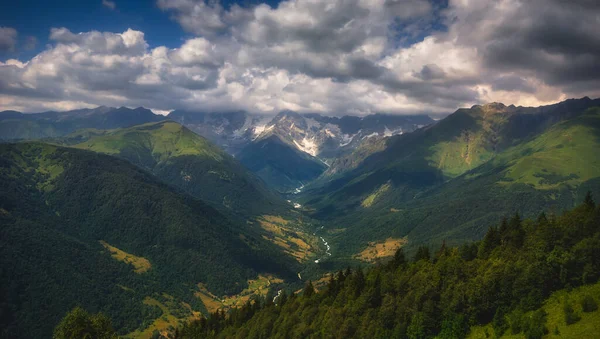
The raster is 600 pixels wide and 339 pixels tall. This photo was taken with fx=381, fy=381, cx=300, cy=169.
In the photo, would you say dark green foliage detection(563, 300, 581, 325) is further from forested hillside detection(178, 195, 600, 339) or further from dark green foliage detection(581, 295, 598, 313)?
dark green foliage detection(581, 295, 598, 313)

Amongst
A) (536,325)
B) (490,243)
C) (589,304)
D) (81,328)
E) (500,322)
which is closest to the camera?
(589,304)

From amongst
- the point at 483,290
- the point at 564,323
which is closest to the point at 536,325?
the point at 564,323

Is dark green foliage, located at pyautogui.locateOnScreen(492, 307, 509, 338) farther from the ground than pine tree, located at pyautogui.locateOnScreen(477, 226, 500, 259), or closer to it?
closer to it

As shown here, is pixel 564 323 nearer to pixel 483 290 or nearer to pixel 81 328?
pixel 483 290

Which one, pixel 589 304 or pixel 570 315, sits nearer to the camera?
pixel 570 315

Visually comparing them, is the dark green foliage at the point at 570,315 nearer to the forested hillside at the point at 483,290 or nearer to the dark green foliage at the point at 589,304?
the forested hillside at the point at 483,290

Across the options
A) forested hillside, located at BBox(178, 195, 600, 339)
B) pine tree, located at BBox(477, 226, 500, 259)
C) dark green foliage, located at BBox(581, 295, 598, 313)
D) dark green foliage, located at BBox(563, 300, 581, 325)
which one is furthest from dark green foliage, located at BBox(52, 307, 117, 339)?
dark green foliage, located at BBox(581, 295, 598, 313)

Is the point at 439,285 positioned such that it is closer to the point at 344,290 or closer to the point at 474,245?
the point at 474,245

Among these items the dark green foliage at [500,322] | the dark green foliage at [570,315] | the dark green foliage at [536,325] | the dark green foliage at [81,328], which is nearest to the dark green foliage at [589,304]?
the dark green foliage at [570,315]
